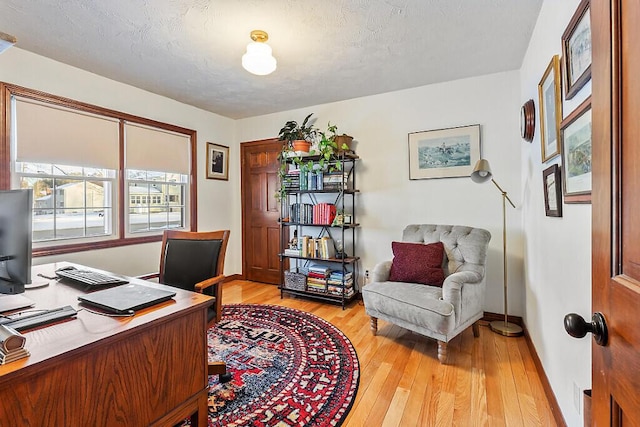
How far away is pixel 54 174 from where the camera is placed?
2764 mm

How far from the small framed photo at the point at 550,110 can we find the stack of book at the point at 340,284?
2.14 meters

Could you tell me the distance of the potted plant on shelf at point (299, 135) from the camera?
3539 millimetres

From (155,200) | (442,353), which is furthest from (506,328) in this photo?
(155,200)

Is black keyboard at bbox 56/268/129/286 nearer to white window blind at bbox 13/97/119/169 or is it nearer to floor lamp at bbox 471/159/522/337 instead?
white window blind at bbox 13/97/119/169

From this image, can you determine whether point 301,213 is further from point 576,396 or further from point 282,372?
point 576,396

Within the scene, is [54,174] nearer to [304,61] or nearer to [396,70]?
[304,61]

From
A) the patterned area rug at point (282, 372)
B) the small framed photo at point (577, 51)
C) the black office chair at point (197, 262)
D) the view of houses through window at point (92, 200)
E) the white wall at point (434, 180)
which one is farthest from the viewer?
the white wall at point (434, 180)

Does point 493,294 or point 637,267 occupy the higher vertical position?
point 637,267

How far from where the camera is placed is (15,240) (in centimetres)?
104

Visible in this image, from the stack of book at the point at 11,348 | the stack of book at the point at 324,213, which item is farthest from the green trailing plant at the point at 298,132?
the stack of book at the point at 11,348

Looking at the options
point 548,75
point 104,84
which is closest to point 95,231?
point 104,84

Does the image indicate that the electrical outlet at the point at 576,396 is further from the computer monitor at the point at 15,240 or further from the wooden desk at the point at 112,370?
the computer monitor at the point at 15,240

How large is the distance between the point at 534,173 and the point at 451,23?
1.27m

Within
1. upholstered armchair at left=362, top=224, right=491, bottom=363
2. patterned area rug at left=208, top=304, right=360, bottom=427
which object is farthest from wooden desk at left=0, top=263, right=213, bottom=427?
upholstered armchair at left=362, top=224, right=491, bottom=363
